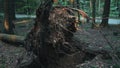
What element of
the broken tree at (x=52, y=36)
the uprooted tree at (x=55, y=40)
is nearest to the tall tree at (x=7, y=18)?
the uprooted tree at (x=55, y=40)

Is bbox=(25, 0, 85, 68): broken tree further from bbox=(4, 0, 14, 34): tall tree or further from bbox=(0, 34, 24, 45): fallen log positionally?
bbox=(4, 0, 14, 34): tall tree

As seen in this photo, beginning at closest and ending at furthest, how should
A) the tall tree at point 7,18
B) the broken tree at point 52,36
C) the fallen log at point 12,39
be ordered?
the broken tree at point 52,36
the fallen log at point 12,39
the tall tree at point 7,18

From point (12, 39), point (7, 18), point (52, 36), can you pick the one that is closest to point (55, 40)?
point (52, 36)

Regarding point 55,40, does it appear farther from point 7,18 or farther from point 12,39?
point 7,18

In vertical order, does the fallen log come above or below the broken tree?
below

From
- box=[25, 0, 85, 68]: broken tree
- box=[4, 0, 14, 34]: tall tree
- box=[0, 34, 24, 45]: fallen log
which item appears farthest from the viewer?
box=[4, 0, 14, 34]: tall tree

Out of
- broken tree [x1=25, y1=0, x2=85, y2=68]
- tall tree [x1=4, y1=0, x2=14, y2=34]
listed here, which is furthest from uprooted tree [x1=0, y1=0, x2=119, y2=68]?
tall tree [x1=4, y1=0, x2=14, y2=34]

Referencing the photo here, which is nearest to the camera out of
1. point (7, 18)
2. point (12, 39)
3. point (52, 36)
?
point (52, 36)

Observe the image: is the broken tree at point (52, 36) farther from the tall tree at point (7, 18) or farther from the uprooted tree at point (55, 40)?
the tall tree at point (7, 18)

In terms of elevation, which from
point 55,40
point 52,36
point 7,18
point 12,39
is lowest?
point 12,39

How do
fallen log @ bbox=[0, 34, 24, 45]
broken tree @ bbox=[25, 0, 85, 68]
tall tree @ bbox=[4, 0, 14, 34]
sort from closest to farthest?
1. broken tree @ bbox=[25, 0, 85, 68]
2. fallen log @ bbox=[0, 34, 24, 45]
3. tall tree @ bbox=[4, 0, 14, 34]

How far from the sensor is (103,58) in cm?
916

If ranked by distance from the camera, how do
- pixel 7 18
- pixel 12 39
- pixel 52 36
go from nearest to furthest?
pixel 52 36
pixel 12 39
pixel 7 18

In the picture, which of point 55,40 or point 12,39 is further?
point 12,39
